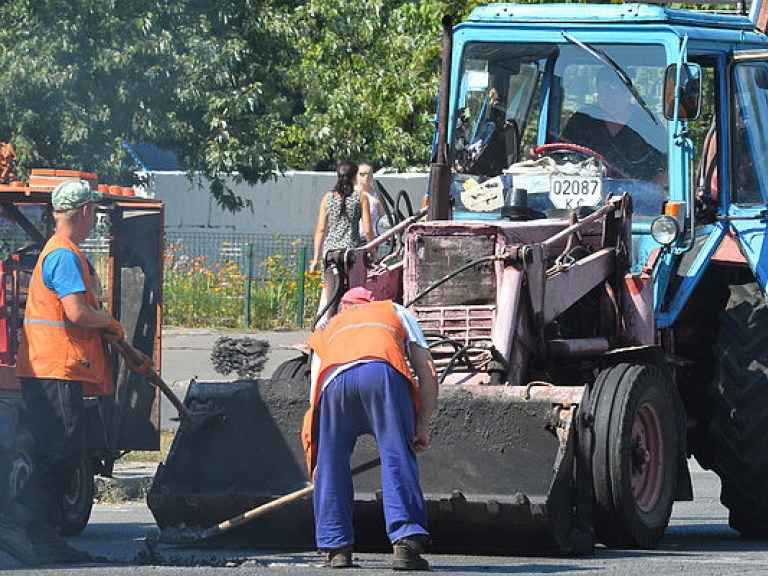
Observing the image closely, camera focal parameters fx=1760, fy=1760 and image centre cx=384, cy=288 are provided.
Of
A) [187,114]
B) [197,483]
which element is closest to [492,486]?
[197,483]

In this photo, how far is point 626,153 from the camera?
10.6 m

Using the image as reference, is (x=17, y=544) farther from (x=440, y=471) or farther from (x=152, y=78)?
(x=152, y=78)

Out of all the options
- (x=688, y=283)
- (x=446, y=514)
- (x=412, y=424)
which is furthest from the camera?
(x=688, y=283)

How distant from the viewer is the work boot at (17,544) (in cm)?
828

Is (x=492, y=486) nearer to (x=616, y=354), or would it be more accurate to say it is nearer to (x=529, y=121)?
(x=616, y=354)

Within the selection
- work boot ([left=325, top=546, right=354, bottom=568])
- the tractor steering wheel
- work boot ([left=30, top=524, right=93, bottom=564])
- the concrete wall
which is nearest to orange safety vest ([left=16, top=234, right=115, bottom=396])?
work boot ([left=30, top=524, right=93, bottom=564])

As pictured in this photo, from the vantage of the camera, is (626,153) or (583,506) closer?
(583,506)

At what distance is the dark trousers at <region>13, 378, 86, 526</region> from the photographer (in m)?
8.72

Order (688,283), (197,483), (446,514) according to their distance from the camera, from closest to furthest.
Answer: (446,514) → (197,483) → (688,283)

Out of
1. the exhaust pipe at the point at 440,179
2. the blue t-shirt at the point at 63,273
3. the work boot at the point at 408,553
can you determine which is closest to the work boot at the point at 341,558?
the work boot at the point at 408,553

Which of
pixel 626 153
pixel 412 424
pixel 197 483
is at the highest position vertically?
pixel 626 153

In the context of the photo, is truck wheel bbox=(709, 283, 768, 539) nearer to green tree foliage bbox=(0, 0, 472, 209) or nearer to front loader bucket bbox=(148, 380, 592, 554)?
front loader bucket bbox=(148, 380, 592, 554)

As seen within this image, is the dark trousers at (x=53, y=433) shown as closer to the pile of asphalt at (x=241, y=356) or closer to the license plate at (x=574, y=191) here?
the pile of asphalt at (x=241, y=356)

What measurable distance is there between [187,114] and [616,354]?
1048 centimetres
